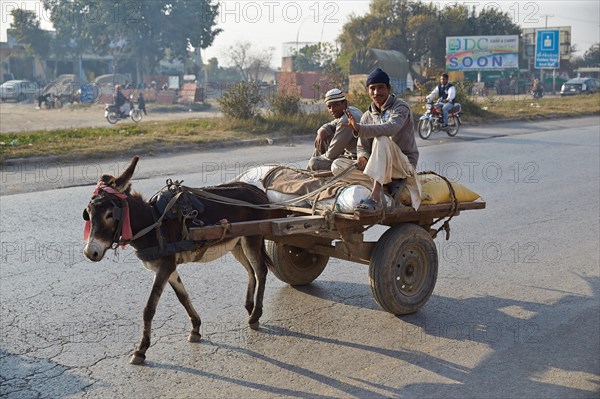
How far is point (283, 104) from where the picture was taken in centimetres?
2194

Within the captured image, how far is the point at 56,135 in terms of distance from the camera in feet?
60.4

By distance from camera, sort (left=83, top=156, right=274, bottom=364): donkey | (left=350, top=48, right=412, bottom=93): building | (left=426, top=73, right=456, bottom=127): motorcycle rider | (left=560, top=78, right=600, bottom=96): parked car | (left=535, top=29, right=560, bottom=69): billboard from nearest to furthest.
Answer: (left=83, top=156, right=274, bottom=364): donkey, (left=426, top=73, right=456, bottom=127): motorcycle rider, (left=350, top=48, right=412, bottom=93): building, (left=535, top=29, right=560, bottom=69): billboard, (left=560, top=78, right=600, bottom=96): parked car

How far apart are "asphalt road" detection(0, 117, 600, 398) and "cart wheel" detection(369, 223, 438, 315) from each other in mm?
184

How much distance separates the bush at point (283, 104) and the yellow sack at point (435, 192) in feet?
52.3

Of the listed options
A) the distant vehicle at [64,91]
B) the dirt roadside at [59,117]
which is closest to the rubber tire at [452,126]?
the dirt roadside at [59,117]

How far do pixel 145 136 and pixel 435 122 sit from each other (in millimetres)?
8685

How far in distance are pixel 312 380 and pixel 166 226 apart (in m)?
1.53

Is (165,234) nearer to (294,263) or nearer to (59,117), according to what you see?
(294,263)

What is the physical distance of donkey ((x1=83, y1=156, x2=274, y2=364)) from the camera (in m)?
4.63

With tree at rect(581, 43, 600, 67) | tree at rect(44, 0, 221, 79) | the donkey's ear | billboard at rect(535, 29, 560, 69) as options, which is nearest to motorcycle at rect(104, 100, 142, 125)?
the donkey's ear

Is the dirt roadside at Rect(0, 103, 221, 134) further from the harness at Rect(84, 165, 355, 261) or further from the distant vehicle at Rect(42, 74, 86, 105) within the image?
the harness at Rect(84, 165, 355, 261)

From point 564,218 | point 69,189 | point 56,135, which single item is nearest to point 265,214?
point 564,218

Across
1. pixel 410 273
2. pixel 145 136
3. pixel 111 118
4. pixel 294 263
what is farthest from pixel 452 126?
pixel 410 273

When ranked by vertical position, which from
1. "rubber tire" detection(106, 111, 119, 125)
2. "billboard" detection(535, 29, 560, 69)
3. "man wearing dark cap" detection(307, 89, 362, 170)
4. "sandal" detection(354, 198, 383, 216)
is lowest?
"sandal" detection(354, 198, 383, 216)
